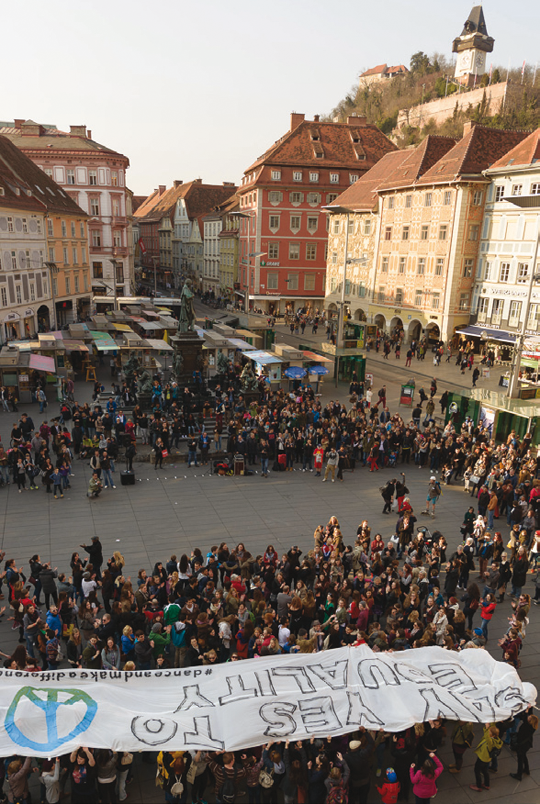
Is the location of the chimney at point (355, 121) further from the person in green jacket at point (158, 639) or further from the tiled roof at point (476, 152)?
the person in green jacket at point (158, 639)

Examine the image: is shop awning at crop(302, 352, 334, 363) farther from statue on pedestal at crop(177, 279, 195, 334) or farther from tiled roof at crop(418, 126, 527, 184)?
tiled roof at crop(418, 126, 527, 184)

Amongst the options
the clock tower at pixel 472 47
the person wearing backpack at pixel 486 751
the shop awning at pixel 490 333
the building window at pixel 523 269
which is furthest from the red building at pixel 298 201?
the person wearing backpack at pixel 486 751

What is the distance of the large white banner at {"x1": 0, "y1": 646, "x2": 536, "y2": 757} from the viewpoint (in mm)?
7777

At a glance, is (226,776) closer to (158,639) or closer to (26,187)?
(158,639)

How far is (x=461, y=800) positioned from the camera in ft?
28.4

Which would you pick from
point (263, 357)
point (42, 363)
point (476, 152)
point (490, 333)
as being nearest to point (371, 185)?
point (476, 152)

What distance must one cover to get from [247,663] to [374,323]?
4986 cm

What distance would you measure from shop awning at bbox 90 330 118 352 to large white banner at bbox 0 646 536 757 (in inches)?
1101

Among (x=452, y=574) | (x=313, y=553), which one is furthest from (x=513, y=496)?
(x=313, y=553)

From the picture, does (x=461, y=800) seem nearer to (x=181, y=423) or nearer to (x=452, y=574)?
(x=452, y=574)

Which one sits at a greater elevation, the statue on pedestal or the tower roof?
the tower roof

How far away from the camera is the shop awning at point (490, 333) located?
4278 centimetres

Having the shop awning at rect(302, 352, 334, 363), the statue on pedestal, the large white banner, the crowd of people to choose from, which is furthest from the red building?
the large white banner

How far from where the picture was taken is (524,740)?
349 inches
